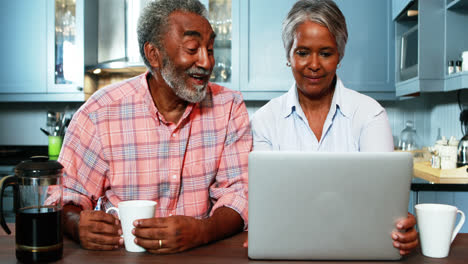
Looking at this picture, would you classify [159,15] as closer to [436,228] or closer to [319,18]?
[319,18]

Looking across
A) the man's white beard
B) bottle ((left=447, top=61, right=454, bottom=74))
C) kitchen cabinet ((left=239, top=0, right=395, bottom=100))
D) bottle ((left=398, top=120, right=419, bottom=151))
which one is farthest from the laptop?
bottle ((left=398, top=120, right=419, bottom=151))

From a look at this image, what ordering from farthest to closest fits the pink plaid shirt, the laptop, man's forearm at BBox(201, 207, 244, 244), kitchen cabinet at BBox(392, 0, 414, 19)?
kitchen cabinet at BBox(392, 0, 414, 19) < the pink plaid shirt < man's forearm at BBox(201, 207, 244, 244) < the laptop

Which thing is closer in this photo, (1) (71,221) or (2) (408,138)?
(1) (71,221)

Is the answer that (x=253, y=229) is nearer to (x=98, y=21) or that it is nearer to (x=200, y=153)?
(x=200, y=153)

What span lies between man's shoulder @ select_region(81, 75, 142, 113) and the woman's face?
0.52m

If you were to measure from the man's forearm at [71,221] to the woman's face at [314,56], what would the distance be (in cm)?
81

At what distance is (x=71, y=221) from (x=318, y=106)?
0.91m

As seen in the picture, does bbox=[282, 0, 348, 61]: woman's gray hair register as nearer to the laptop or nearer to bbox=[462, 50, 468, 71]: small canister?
the laptop

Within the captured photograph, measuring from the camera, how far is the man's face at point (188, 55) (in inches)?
52.1

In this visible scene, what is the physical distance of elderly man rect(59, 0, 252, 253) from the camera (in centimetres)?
130

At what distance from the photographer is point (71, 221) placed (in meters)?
1.03

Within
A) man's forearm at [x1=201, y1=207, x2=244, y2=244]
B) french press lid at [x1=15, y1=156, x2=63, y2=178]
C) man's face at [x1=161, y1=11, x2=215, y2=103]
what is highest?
man's face at [x1=161, y1=11, x2=215, y2=103]

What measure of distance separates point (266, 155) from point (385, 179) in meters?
0.23

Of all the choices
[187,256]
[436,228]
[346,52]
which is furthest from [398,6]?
[187,256]
